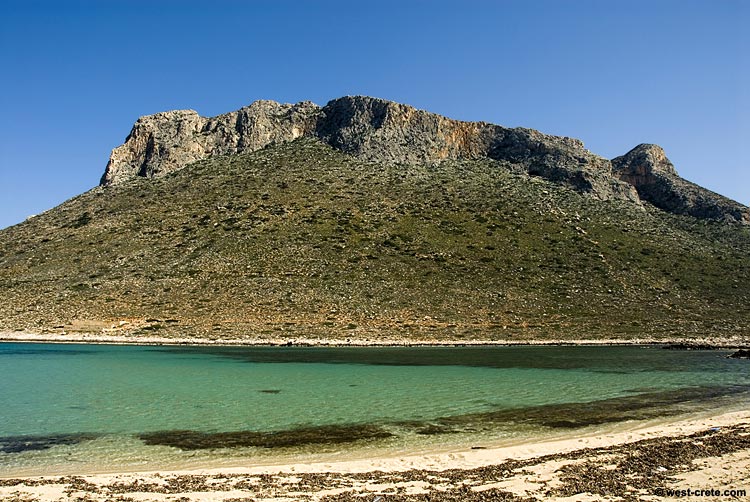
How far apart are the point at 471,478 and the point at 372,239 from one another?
57949mm

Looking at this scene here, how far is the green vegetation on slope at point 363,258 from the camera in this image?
5447 cm

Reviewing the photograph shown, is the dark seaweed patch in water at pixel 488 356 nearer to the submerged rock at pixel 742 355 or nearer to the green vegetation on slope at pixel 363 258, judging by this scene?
the submerged rock at pixel 742 355

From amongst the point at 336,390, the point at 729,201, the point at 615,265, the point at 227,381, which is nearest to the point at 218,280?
the point at 227,381

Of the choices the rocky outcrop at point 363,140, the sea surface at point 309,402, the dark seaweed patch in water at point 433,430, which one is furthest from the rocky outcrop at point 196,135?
the dark seaweed patch in water at point 433,430

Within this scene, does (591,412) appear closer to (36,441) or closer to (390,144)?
(36,441)

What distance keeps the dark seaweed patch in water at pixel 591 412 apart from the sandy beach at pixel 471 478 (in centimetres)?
358

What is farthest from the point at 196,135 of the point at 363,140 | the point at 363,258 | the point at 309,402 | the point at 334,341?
the point at 309,402

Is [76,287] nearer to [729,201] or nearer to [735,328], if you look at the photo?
[735,328]

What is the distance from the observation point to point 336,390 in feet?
80.1

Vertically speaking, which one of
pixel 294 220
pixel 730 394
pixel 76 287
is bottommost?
pixel 730 394

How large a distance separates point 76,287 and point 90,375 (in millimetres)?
35231

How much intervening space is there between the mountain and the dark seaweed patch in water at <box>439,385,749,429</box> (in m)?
29.3

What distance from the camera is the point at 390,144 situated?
9169 centimetres

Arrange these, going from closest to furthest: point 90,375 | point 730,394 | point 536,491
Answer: point 536,491
point 730,394
point 90,375
